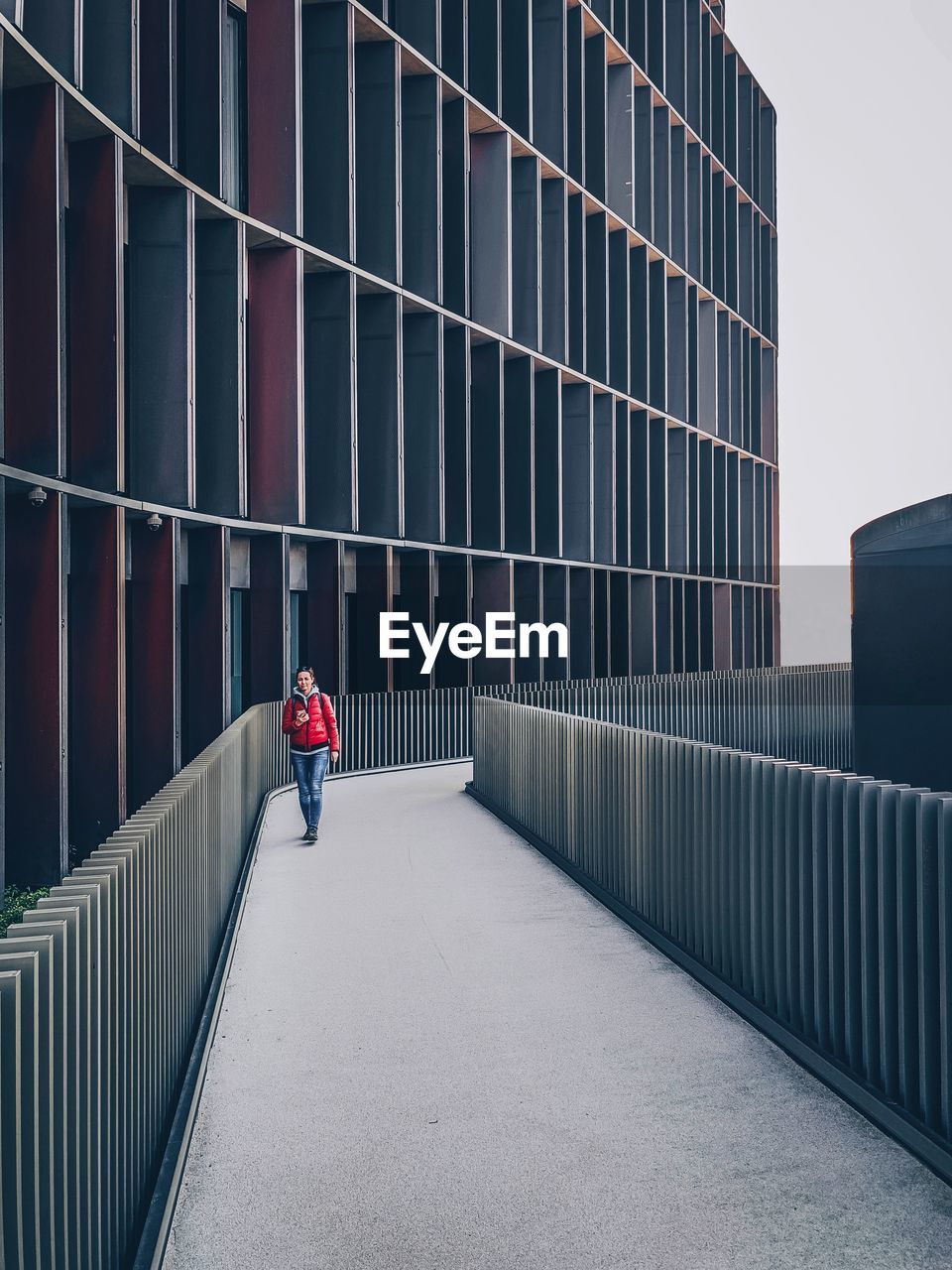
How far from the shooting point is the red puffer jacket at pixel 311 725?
12.6 meters

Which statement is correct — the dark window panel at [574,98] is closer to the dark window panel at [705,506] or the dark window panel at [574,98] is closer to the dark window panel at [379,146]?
the dark window panel at [379,146]

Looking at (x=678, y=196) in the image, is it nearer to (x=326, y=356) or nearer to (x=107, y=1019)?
(x=326, y=356)

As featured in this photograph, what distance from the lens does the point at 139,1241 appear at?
3.98 m

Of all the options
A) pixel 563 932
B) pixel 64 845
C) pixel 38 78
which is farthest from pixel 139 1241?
pixel 38 78

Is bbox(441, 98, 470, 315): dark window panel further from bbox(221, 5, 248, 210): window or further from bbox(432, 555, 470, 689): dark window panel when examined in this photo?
bbox(221, 5, 248, 210): window

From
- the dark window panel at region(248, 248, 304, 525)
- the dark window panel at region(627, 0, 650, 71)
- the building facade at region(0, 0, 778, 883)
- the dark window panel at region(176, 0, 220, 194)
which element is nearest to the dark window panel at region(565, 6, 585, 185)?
the building facade at region(0, 0, 778, 883)

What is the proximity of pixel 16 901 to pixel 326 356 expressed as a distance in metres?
12.1

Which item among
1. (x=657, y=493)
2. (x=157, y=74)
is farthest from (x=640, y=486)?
(x=157, y=74)

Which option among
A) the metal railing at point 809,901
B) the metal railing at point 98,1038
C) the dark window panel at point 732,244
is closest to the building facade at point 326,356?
the dark window panel at point 732,244

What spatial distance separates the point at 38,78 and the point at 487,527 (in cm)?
1501

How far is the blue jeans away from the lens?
12.6 metres

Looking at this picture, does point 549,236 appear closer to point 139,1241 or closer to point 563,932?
point 563,932

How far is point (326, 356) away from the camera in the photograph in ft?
69.3

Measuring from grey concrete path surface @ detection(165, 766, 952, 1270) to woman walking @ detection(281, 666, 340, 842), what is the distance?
12.7 ft
